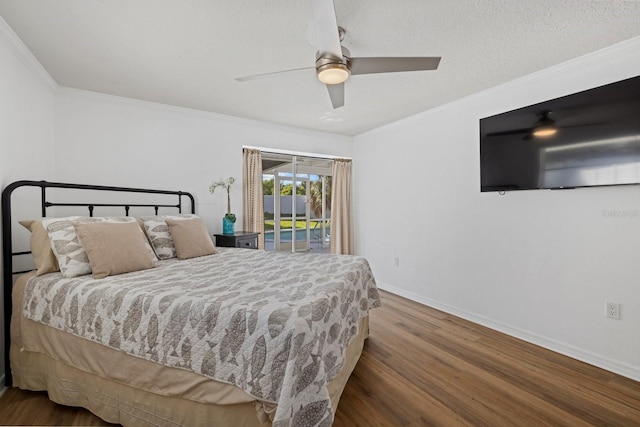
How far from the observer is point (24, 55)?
7.48 feet

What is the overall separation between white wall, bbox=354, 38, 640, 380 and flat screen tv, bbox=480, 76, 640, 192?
20 centimetres

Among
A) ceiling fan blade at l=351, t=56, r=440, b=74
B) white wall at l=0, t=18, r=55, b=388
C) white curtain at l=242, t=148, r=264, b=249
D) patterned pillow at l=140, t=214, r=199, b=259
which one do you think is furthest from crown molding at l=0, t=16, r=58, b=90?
ceiling fan blade at l=351, t=56, r=440, b=74

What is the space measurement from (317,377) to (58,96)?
3717mm

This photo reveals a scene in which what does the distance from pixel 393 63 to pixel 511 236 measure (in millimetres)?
2245

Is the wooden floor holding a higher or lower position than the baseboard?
lower

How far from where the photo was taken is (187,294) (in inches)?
64.3

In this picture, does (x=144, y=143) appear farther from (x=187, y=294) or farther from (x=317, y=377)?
(x=317, y=377)

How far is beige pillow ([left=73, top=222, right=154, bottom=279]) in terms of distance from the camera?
2037 millimetres

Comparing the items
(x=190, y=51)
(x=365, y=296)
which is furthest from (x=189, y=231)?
(x=365, y=296)

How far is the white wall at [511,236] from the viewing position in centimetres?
231

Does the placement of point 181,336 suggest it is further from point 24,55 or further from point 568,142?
point 568,142

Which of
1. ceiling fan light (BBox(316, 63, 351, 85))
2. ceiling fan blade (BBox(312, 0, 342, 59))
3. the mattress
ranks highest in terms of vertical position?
ceiling fan blade (BBox(312, 0, 342, 59))

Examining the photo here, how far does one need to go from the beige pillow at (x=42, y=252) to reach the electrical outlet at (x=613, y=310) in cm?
425

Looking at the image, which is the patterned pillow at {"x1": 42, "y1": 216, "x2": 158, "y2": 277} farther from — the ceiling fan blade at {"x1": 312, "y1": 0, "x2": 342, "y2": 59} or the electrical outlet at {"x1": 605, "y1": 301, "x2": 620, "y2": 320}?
the electrical outlet at {"x1": 605, "y1": 301, "x2": 620, "y2": 320}
